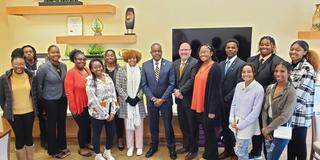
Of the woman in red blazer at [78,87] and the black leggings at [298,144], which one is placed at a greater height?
the woman in red blazer at [78,87]

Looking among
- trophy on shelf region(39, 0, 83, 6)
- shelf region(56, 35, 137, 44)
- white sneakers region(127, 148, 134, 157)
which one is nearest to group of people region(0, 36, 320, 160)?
white sneakers region(127, 148, 134, 157)

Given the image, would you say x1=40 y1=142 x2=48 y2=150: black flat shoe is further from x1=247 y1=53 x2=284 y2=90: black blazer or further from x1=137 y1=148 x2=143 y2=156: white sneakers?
x1=247 y1=53 x2=284 y2=90: black blazer

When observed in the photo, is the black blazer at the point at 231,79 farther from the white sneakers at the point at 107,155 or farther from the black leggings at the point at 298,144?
the white sneakers at the point at 107,155

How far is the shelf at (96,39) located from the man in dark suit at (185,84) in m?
1.31

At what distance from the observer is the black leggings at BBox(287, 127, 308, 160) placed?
8.69 ft

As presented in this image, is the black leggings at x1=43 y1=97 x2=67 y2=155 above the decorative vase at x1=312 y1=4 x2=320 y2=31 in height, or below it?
below

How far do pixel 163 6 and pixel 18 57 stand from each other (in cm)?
243

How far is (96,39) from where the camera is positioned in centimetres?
443

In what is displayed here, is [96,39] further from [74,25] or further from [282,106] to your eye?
[282,106]

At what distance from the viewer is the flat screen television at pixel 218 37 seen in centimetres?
430

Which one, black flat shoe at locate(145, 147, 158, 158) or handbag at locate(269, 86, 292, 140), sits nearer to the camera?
handbag at locate(269, 86, 292, 140)

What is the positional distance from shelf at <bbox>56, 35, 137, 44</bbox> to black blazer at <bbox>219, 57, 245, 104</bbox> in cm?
180

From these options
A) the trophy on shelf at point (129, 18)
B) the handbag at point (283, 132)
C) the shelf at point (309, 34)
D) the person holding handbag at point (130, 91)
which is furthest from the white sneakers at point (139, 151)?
the shelf at point (309, 34)

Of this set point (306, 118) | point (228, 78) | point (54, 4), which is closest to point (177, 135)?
point (228, 78)
